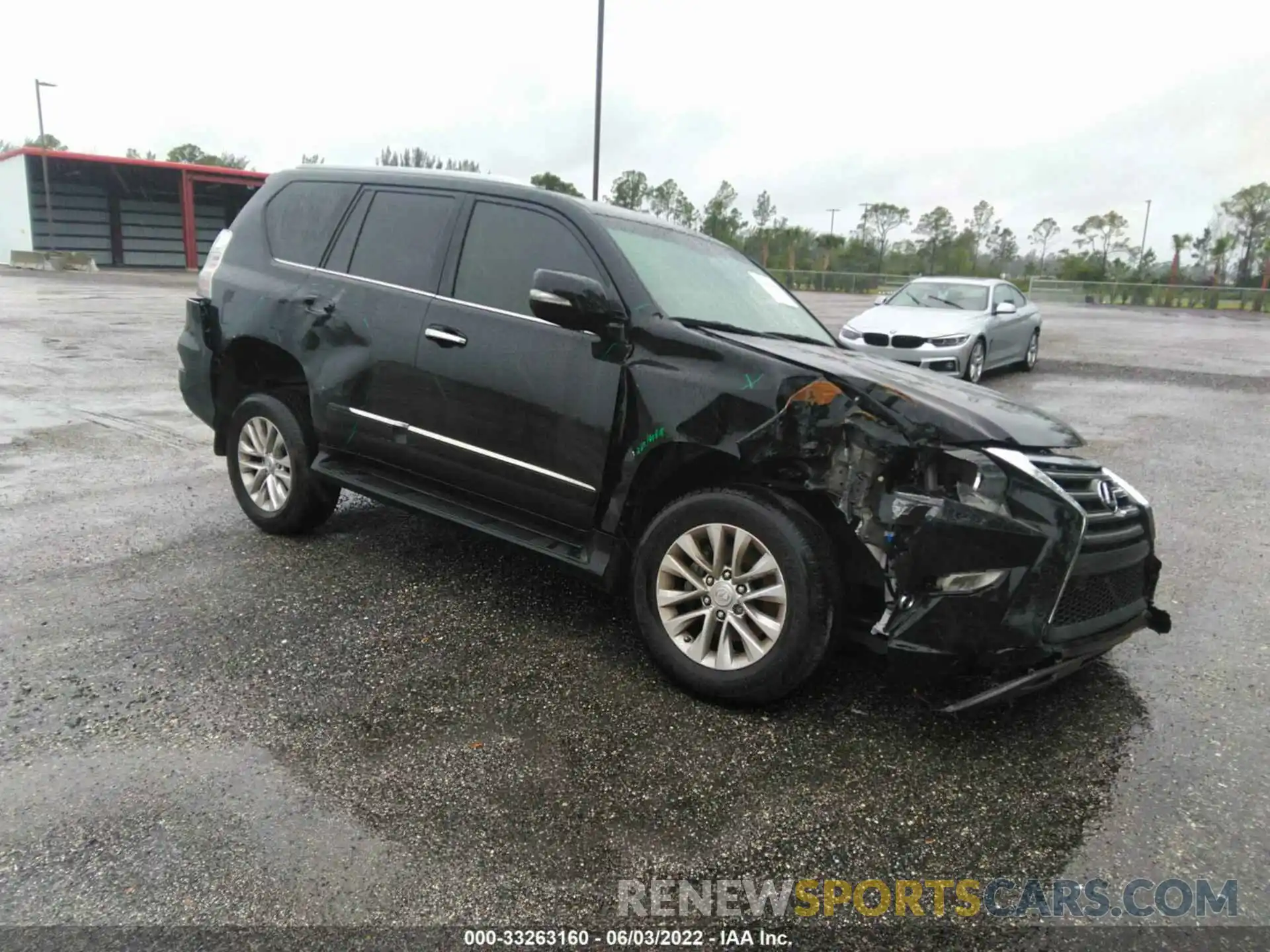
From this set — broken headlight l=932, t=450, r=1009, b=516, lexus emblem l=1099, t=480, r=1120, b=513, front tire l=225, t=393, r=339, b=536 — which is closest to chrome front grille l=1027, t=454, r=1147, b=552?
lexus emblem l=1099, t=480, r=1120, b=513

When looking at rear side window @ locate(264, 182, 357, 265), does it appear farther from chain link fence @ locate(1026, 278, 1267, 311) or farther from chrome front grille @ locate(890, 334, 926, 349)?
chain link fence @ locate(1026, 278, 1267, 311)

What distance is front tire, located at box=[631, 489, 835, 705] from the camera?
123 inches

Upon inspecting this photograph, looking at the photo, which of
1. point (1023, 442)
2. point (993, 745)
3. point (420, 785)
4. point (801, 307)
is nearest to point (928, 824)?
point (993, 745)

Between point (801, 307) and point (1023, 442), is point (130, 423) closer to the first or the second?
point (801, 307)

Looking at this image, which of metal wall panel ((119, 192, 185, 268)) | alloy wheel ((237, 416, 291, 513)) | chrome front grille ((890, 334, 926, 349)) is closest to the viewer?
alloy wheel ((237, 416, 291, 513))

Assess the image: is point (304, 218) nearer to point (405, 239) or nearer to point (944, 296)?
point (405, 239)

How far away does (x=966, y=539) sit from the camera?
2949mm

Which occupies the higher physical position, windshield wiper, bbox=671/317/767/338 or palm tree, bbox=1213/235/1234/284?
palm tree, bbox=1213/235/1234/284

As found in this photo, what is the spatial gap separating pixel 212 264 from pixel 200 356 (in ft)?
1.69

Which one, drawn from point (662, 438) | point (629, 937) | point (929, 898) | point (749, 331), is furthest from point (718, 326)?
point (629, 937)

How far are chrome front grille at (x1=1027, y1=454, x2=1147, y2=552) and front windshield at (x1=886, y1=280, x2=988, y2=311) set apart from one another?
34.7 feet

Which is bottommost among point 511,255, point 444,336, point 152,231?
point 444,336

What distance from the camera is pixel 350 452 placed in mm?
4523

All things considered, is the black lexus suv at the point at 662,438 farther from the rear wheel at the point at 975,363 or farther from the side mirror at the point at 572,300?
the rear wheel at the point at 975,363
